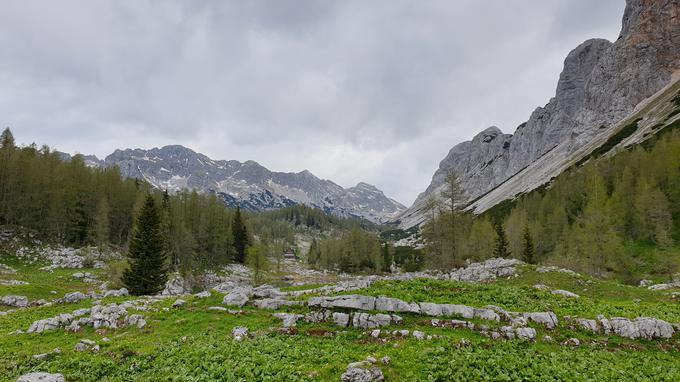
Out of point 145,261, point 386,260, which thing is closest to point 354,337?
point 145,261

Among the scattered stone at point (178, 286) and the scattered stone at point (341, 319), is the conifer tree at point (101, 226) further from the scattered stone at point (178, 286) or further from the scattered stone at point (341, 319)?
the scattered stone at point (341, 319)

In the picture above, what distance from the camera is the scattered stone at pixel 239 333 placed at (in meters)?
22.5

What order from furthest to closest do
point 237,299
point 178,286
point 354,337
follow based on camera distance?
point 178,286 < point 237,299 < point 354,337

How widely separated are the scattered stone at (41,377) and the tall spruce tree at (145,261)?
32.2m

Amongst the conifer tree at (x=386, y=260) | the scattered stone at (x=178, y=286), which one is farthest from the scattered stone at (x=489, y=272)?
the conifer tree at (x=386, y=260)

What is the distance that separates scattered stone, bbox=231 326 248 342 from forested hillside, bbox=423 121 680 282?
46.4 metres

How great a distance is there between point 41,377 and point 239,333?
10256 mm

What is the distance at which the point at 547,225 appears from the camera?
107 m

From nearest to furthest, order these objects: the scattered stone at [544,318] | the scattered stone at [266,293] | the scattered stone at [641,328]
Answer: the scattered stone at [641,328], the scattered stone at [544,318], the scattered stone at [266,293]

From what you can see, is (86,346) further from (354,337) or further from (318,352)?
(354,337)

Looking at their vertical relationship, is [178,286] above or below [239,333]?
below

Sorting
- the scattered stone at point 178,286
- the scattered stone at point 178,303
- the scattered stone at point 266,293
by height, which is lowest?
the scattered stone at point 178,286

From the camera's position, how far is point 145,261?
154 feet

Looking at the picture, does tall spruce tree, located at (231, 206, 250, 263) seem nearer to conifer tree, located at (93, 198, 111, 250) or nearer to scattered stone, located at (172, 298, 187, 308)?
conifer tree, located at (93, 198, 111, 250)
